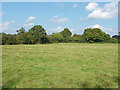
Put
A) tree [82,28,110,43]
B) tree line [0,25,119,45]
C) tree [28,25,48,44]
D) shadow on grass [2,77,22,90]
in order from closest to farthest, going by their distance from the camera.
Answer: shadow on grass [2,77,22,90], tree line [0,25,119,45], tree [28,25,48,44], tree [82,28,110,43]

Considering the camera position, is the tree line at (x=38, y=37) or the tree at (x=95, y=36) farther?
the tree at (x=95, y=36)

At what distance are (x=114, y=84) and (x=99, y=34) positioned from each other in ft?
193

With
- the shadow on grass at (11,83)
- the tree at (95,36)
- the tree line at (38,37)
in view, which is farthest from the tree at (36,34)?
the shadow on grass at (11,83)

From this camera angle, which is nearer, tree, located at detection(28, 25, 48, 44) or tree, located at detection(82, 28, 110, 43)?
tree, located at detection(28, 25, 48, 44)

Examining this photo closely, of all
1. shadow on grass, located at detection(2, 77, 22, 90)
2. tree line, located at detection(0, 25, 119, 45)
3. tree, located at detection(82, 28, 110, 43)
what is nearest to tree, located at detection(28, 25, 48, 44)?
tree line, located at detection(0, 25, 119, 45)

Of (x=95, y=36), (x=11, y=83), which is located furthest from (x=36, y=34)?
(x=11, y=83)

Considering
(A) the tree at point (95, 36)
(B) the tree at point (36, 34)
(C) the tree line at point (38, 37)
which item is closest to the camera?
(C) the tree line at point (38, 37)

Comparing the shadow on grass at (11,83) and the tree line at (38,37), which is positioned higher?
the tree line at (38,37)

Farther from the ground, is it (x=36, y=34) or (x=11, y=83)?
(x=36, y=34)

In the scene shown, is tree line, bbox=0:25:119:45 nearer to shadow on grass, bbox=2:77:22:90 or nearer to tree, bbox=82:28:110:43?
tree, bbox=82:28:110:43

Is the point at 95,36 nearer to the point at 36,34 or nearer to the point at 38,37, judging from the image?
the point at 38,37

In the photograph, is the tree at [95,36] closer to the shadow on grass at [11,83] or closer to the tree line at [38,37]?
the tree line at [38,37]

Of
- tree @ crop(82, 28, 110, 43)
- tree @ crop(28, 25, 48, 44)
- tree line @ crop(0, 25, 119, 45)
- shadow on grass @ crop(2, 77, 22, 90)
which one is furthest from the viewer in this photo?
tree @ crop(82, 28, 110, 43)

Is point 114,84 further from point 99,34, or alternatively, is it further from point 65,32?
point 65,32
